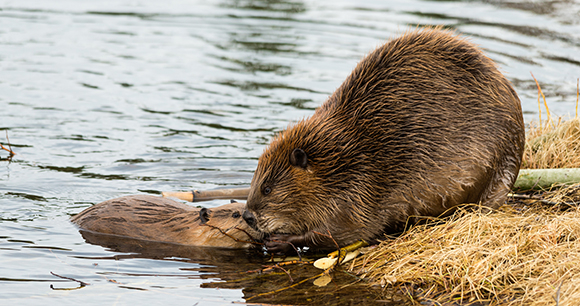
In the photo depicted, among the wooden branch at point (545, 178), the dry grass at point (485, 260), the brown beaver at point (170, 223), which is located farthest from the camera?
the wooden branch at point (545, 178)

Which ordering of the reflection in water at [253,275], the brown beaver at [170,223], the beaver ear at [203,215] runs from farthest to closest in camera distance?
the brown beaver at [170,223] < the beaver ear at [203,215] < the reflection in water at [253,275]

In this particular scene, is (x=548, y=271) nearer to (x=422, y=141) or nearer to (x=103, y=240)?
(x=422, y=141)

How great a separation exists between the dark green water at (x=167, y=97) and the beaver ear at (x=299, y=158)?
73 cm

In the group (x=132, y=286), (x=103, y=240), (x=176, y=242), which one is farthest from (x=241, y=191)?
(x=132, y=286)

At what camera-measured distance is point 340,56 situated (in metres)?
10.9

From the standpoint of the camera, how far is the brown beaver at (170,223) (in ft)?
15.9

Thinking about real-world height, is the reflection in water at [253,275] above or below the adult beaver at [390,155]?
below

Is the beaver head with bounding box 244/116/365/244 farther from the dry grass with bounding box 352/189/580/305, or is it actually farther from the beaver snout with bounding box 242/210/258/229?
the dry grass with bounding box 352/189/580/305

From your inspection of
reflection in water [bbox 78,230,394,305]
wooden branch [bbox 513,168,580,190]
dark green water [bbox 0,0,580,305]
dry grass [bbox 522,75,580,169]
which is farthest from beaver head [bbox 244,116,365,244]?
dry grass [bbox 522,75,580,169]

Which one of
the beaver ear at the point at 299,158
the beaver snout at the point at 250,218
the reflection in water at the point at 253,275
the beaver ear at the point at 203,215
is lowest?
the reflection in water at the point at 253,275

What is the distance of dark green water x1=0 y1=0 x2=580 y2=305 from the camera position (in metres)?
4.33

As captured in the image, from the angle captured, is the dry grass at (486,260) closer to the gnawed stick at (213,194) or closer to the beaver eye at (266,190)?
the beaver eye at (266,190)

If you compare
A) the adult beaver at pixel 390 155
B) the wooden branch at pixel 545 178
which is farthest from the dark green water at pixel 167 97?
the wooden branch at pixel 545 178

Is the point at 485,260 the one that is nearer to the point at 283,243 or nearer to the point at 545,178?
the point at 283,243
